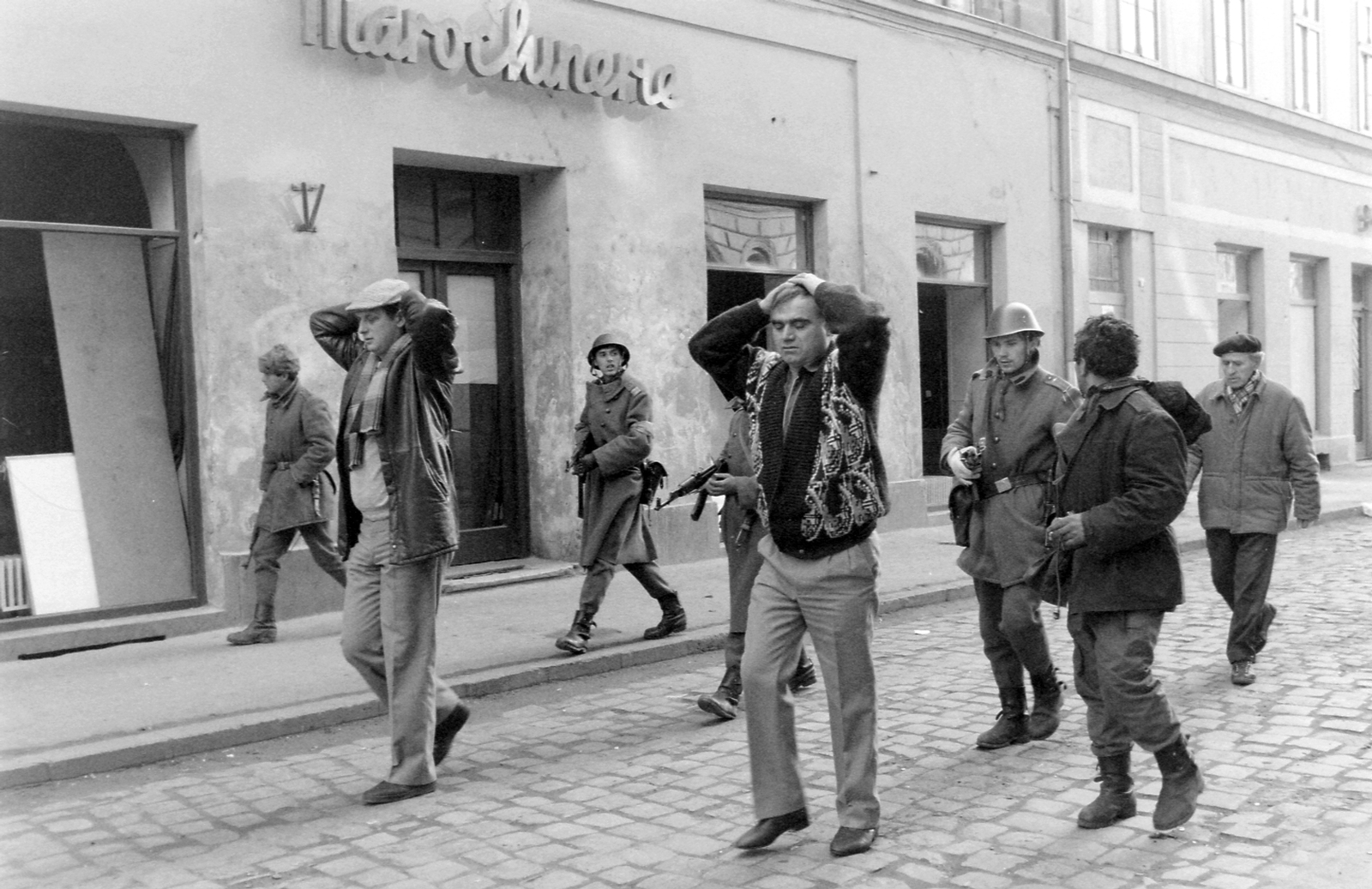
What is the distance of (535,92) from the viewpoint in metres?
11.2

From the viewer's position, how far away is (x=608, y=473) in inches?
316

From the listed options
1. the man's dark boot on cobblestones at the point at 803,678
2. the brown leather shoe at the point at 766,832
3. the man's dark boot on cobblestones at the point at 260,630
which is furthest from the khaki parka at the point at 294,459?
the brown leather shoe at the point at 766,832

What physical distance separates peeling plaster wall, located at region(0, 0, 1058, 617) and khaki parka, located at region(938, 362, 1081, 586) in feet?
A: 18.2

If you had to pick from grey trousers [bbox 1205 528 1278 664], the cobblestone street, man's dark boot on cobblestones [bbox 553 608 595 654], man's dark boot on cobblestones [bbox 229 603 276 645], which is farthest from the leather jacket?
grey trousers [bbox 1205 528 1278 664]

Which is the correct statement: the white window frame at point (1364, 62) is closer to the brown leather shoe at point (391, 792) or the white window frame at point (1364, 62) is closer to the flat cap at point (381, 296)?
the flat cap at point (381, 296)

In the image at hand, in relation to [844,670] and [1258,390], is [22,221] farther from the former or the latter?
[1258,390]

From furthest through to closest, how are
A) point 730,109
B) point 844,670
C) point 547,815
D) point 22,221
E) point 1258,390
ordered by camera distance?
point 730,109 < point 22,221 < point 1258,390 < point 547,815 < point 844,670

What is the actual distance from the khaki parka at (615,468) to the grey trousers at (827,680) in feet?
11.3

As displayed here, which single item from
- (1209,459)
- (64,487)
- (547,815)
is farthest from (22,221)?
(1209,459)

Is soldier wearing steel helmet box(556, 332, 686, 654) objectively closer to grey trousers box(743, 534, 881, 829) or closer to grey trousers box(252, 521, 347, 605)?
grey trousers box(252, 521, 347, 605)

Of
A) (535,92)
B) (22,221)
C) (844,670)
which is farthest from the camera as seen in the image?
(535,92)

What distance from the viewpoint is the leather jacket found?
5.35m

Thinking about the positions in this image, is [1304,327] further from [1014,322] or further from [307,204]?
[1014,322]

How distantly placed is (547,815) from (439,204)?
7.13m
